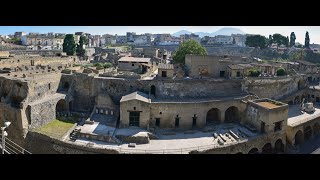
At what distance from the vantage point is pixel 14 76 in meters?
30.6

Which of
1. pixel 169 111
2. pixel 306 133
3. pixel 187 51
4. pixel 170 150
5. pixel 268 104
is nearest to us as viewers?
pixel 170 150

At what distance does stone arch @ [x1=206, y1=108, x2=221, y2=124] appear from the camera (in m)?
30.0

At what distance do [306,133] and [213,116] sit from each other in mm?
9799

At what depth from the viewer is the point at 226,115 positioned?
1227 inches

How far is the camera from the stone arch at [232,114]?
30.5 m

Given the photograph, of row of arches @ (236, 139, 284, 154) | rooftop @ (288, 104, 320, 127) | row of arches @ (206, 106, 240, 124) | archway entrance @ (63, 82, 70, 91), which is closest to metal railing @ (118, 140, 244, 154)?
row of arches @ (236, 139, 284, 154)

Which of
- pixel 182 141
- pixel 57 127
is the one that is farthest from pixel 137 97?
pixel 57 127

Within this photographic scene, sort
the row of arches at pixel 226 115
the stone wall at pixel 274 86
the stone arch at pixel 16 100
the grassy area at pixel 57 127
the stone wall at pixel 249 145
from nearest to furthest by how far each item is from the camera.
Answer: the stone wall at pixel 249 145 → the grassy area at pixel 57 127 → the stone arch at pixel 16 100 → the row of arches at pixel 226 115 → the stone wall at pixel 274 86

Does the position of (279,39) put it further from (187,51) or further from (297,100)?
(187,51)

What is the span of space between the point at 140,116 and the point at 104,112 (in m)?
4.58

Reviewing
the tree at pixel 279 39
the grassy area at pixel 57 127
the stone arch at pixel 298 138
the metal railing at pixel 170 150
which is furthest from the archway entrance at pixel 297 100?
the tree at pixel 279 39

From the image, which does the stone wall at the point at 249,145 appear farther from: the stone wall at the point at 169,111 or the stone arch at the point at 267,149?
the stone wall at the point at 169,111
